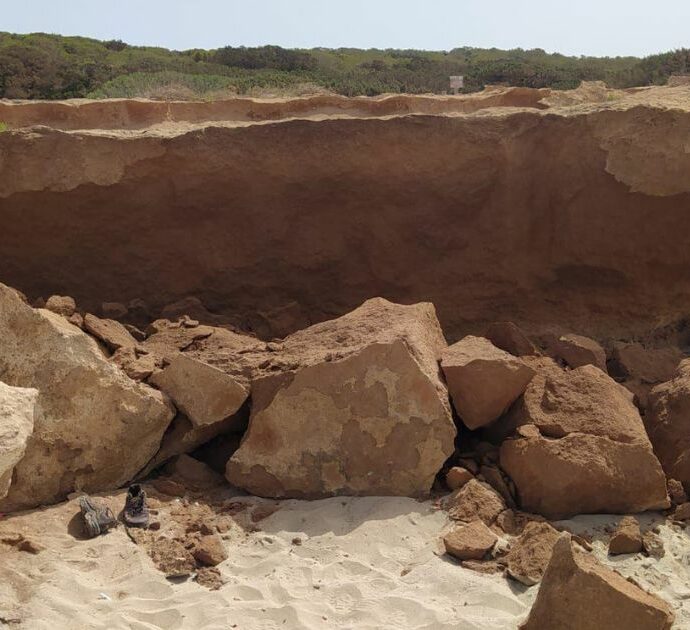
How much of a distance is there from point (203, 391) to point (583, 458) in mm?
1561

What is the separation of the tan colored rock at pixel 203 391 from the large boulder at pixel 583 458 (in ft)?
3.78

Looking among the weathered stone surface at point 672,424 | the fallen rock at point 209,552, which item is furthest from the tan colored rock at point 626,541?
the fallen rock at point 209,552

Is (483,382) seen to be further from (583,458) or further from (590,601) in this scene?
(590,601)

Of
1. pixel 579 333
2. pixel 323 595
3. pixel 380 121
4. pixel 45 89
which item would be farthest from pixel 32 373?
pixel 45 89

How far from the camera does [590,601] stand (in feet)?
8.26

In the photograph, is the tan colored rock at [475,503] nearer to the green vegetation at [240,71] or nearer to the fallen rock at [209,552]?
the fallen rock at [209,552]

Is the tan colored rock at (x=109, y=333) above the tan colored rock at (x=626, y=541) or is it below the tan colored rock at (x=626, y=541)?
above

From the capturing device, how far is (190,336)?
421 cm

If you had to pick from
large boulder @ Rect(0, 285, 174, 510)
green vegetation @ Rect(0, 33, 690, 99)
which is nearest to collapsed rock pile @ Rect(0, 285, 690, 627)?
large boulder @ Rect(0, 285, 174, 510)

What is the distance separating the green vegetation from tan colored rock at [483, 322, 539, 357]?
7.83 metres

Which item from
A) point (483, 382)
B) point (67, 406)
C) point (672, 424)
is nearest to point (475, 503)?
point (483, 382)

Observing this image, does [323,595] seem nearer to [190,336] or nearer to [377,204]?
[190,336]

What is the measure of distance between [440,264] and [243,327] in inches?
44.5

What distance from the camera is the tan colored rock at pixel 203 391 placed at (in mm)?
3674
